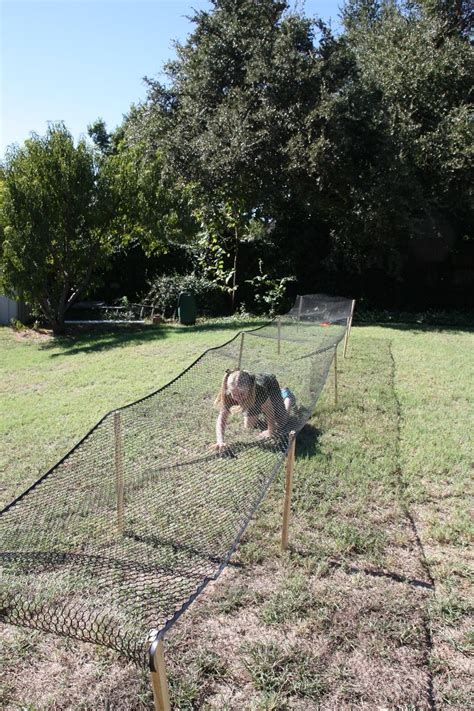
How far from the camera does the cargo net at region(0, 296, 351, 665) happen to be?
223cm

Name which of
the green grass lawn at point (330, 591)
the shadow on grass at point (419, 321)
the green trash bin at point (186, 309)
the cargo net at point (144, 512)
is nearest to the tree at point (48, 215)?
the green trash bin at point (186, 309)

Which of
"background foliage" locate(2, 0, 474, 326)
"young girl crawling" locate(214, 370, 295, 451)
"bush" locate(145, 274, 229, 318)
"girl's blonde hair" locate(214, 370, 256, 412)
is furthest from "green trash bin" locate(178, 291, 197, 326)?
"girl's blonde hair" locate(214, 370, 256, 412)

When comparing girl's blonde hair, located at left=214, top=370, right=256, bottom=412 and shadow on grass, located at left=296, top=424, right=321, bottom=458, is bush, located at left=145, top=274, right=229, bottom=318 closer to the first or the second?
shadow on grass, located at left=296, top=424, right=321, bottom=458

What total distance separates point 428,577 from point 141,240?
501 inches

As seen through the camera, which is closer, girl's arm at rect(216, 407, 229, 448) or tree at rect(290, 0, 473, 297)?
girl's arm at rect(216, 407, 229, 448)

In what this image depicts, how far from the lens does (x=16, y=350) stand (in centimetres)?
1061

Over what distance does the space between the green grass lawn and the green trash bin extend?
7.85 m

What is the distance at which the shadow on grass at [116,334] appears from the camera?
10477 millimetres

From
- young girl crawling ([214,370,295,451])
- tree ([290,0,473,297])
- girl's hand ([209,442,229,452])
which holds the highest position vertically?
tree ([290,0,473,297])

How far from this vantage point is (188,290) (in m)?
15.3

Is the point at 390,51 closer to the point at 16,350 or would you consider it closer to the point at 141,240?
the point at 141,240

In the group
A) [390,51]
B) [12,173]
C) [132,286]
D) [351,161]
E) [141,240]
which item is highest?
[390,51]

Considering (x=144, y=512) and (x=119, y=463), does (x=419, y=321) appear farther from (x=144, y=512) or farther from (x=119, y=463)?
(x=119, y=463)

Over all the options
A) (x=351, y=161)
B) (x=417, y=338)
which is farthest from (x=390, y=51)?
(x=417, y=338)
